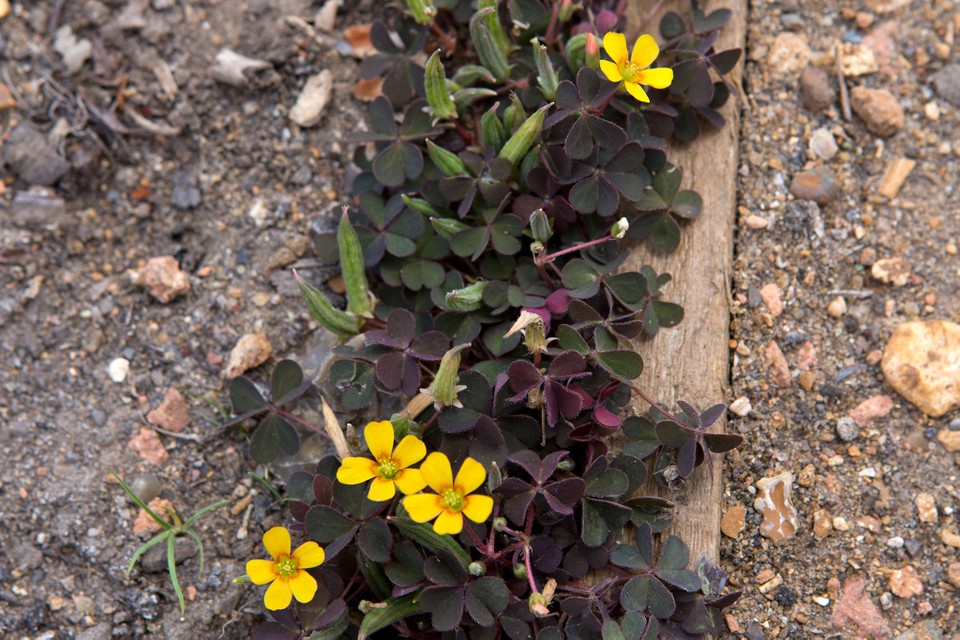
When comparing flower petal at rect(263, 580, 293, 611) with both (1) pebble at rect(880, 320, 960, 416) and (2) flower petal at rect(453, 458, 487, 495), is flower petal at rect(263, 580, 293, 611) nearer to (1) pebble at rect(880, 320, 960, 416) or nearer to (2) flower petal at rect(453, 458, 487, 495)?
(2) flower petal at rect(453, 458, 487, 495)

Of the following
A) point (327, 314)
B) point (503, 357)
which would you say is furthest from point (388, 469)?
point (327, 314)

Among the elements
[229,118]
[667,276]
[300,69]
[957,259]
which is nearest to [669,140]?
[667,276]

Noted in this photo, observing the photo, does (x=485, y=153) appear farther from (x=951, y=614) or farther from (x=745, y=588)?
(x=951, y=614)

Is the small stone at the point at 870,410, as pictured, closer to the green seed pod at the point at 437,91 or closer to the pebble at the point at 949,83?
the pebble at the point at 949,83

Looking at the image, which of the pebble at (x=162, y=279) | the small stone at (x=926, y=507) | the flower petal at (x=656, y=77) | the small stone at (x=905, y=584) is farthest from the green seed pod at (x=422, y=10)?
Result: the small stone at (x=905, y=584)

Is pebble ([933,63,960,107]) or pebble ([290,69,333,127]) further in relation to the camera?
pebble ([290,69,333,127])

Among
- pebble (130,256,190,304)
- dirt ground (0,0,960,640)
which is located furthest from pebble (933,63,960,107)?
pebble (130,256,190,304)
